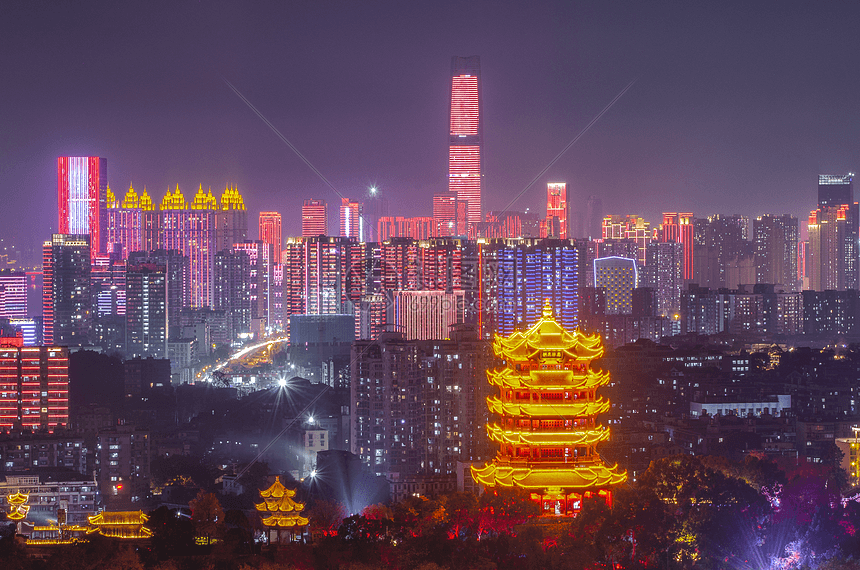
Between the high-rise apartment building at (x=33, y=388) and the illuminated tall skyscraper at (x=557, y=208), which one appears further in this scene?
the illuminated tall skyscraper at (x=557, y=208)

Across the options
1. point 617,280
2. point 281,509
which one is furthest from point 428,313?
point 281,509

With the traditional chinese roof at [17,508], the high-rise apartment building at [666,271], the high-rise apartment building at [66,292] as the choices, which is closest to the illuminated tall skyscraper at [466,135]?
the high-rise apartment building at [666,271]

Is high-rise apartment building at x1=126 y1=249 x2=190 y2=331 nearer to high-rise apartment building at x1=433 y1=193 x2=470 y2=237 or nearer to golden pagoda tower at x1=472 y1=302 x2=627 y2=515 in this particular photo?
high-rise apartment building at x1=433 y1=193 x2=470 y2=237

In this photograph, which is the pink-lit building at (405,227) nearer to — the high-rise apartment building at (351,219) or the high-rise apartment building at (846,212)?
the high-rise apartment building at (351,219)

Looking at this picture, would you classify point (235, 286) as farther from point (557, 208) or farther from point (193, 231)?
point (557, 208)

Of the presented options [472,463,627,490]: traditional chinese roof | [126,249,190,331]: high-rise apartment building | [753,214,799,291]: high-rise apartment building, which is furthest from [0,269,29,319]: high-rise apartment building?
[472,463,627,490]: traditional chinese roof

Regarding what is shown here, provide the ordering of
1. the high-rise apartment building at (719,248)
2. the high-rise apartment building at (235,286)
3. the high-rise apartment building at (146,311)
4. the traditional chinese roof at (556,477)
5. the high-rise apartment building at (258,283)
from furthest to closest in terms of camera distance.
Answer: the high-rise apartment building at (258,283), the high-rise apartment building at (235,286), the high-rise apartment building at (719,248), the high-rise apartment building at (146,311), the traditional chinese roof at (556,477)

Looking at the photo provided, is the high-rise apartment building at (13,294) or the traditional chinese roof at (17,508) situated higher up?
the high-rise apartment building at (13,294)
